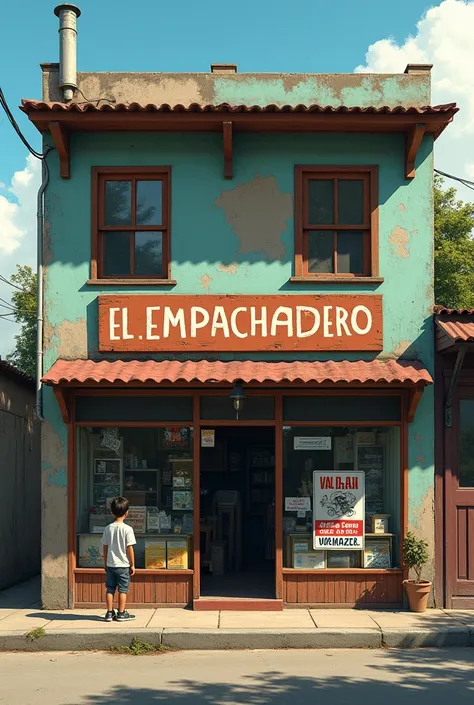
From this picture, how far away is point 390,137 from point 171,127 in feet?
10.3

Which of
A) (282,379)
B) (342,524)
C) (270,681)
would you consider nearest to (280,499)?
(342,524)

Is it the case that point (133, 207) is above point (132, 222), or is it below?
above

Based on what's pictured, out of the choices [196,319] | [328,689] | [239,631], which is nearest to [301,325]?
[196,319]

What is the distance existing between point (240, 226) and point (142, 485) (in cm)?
397

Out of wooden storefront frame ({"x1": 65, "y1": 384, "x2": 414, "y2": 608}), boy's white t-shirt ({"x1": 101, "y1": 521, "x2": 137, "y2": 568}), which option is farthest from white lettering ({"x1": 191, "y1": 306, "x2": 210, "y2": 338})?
boy's white t-shirt ({"x1": 101, "y1": 521, "x2": 137, "y2": 568})

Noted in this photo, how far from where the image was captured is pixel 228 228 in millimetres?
11695

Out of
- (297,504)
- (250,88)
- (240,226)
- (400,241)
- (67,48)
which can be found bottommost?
(297,504)

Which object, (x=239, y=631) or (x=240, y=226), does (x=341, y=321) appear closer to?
(x=240, y=226)

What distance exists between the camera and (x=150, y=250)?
466 inches

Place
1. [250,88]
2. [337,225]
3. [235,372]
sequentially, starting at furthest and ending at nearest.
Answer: [250,88]
[337,225]
[235,372]

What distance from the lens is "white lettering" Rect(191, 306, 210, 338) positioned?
11500 millimetres

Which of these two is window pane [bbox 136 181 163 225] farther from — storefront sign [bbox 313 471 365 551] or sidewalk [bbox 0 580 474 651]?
sidewalk [bbox 0 580 474 651]

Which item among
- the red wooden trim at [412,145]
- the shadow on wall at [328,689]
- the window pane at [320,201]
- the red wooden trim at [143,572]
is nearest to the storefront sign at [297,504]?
the red wooden trim at [143,572]

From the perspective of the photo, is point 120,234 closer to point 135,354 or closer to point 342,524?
point 135,354
